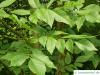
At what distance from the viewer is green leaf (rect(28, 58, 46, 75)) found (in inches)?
31.9

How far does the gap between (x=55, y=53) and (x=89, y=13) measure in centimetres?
29

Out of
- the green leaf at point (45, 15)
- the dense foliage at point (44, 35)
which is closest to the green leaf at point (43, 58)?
the dense foliage at point (44, 35)

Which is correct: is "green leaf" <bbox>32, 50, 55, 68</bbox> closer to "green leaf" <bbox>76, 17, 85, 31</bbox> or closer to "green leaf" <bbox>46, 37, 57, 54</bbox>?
"green leaf" <bbox>46, 37, 57, 54</bbox>

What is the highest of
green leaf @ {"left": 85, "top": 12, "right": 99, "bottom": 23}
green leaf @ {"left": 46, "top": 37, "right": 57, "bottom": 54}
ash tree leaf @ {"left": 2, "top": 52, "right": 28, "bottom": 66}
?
green leaf @ {"left": 85, "top": 12, "right": 99, "bottom": 23}

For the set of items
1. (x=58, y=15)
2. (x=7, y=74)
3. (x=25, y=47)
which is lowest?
(x=7, y=74)

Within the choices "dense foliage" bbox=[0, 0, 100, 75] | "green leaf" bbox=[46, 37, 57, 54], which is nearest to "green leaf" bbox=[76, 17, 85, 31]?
"dense foliage" bbox=[0, 0, 100, 75]

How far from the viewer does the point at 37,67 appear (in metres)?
0.82

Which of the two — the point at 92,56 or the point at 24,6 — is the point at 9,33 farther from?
the point at 92,56

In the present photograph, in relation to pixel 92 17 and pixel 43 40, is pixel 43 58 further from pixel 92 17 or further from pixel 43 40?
pixel 92 17

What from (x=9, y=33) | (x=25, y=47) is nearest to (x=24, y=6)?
(x=9, y=33)

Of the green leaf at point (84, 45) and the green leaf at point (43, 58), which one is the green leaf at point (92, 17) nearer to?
the green leaf at point (84, 45)

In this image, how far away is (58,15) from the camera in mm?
854

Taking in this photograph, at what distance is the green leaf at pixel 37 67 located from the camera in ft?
2.66

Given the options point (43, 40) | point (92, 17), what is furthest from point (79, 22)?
point (43, 40)
